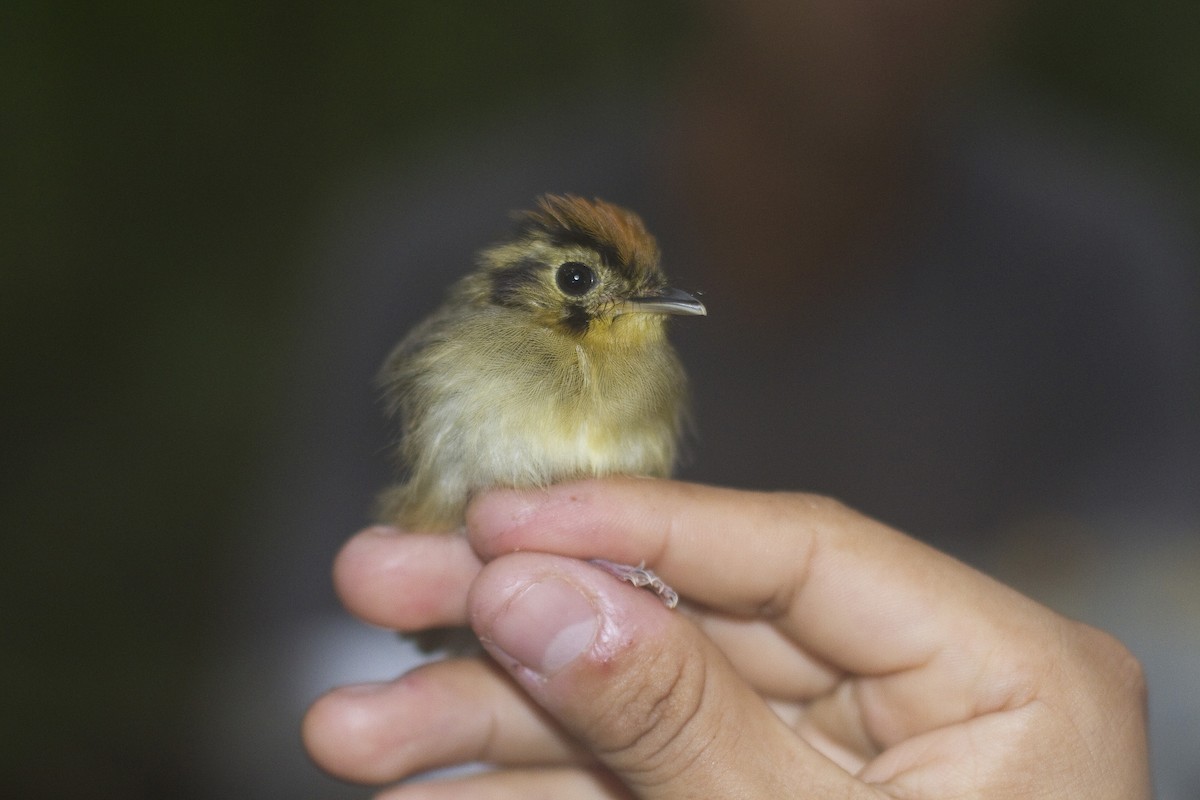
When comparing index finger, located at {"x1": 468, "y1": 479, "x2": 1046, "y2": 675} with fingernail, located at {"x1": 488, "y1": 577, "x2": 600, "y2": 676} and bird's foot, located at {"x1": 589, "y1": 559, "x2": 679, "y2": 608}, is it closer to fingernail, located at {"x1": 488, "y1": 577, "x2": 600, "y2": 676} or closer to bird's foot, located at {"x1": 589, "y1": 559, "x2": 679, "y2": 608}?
bird's foot, located at {"x1": 589, "y1": 559, "x2": 679, "y2": 608}

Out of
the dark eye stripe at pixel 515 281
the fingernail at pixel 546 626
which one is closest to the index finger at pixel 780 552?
the fingernail at pixel 546 626

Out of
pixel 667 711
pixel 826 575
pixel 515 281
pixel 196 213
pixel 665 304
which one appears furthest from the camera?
pixel 196 213

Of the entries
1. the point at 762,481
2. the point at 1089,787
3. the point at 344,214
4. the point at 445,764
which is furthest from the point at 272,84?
the point at 1089,787

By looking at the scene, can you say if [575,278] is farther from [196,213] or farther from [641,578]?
[196,213]

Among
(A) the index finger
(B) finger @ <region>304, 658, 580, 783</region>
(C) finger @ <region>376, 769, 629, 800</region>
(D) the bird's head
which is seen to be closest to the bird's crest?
(D) the bird's head

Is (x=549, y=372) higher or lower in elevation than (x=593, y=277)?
lower

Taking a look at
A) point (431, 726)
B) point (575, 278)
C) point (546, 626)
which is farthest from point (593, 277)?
point (431, 726)
